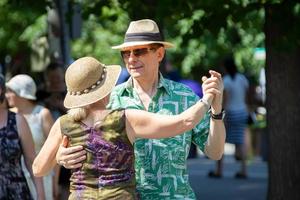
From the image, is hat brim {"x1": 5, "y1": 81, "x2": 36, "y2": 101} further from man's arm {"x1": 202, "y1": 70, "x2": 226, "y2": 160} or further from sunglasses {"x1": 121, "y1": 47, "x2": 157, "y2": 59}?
man's arm {"x1": 202, "y1": 70, "x2": 226, "y2": 160}

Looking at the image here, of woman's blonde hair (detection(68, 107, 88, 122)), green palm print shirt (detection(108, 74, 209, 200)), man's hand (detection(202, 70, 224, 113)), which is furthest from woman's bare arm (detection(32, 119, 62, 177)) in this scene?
man's hand (detection(202, 70, 224, 113))

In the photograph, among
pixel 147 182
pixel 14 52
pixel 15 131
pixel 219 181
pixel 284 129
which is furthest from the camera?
pixel 14 52

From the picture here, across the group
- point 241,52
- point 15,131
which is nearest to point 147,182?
point 15,131

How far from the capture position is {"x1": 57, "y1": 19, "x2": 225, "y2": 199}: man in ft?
18.5

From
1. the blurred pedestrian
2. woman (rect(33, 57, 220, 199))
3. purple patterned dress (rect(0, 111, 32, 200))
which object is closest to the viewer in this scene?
woman (rect(33, 57, 220, 199))

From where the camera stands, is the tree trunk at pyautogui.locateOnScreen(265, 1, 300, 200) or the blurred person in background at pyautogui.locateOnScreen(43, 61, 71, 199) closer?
the blurred person in background at pyautogui.locateOnScreen(43, 61, 71, 199)

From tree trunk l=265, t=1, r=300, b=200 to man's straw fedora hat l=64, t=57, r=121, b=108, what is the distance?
4862 millimetres

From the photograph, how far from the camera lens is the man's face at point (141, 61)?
5777 millimetres

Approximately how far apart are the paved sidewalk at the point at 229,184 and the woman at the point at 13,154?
6.86m

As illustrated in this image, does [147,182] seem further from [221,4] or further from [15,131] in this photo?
[221,4]

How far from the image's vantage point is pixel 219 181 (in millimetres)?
16078

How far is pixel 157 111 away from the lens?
5.76 m

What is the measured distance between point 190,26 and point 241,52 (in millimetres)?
16926

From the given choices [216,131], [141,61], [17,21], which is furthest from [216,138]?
[17,21]
